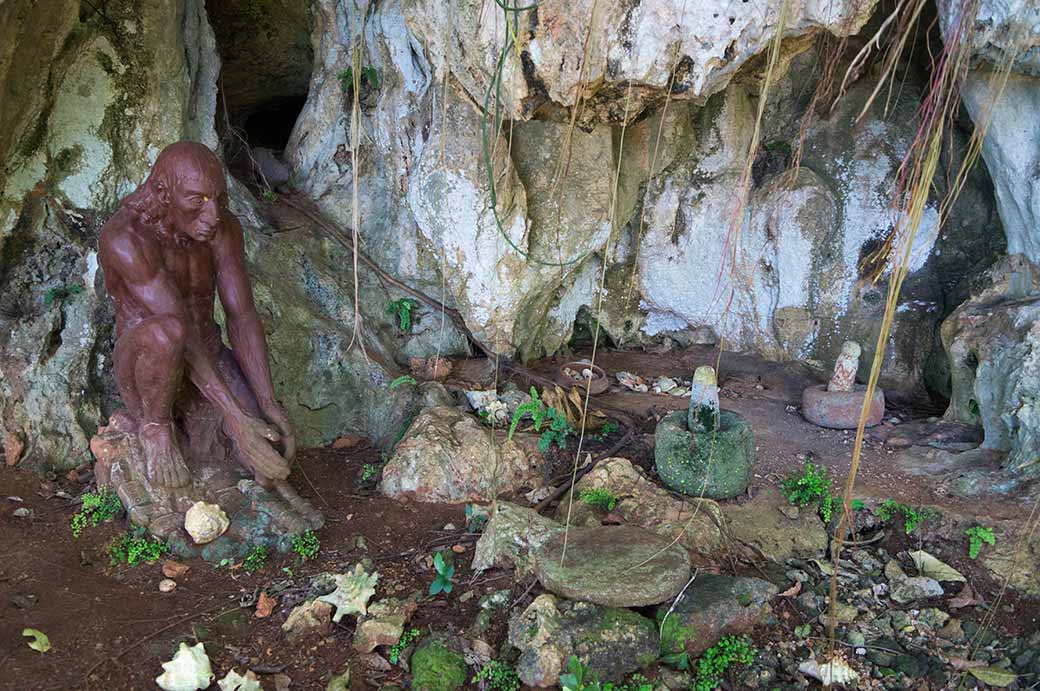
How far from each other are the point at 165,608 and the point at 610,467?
214 centimetres

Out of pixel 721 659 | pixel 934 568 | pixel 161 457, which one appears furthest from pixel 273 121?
pixel 934 568

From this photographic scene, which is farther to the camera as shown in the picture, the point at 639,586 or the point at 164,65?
the point at 164,65

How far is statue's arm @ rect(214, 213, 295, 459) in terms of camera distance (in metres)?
3.62

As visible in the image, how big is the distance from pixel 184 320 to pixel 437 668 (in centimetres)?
185

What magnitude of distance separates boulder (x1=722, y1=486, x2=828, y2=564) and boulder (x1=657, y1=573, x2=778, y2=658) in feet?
1.66

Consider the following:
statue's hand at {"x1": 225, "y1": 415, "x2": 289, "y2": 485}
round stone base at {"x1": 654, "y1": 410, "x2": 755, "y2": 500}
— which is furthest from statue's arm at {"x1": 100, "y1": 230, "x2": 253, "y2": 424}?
round stone base at {"x1": 654, "y1": 410, "x2": 755, "y2": 500}

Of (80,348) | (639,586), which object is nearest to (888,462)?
(639,586)

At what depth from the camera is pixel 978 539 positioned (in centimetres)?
359

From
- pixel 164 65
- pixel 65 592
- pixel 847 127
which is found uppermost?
pixel 847 127

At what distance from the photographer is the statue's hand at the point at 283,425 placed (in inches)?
144

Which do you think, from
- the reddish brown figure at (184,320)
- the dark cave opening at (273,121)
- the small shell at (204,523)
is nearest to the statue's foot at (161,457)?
the reddish brown figure at (184,320)

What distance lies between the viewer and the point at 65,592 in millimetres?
3127

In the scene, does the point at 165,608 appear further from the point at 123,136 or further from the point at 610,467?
the point at 123,136

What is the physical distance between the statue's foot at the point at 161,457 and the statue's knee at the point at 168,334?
46cm
